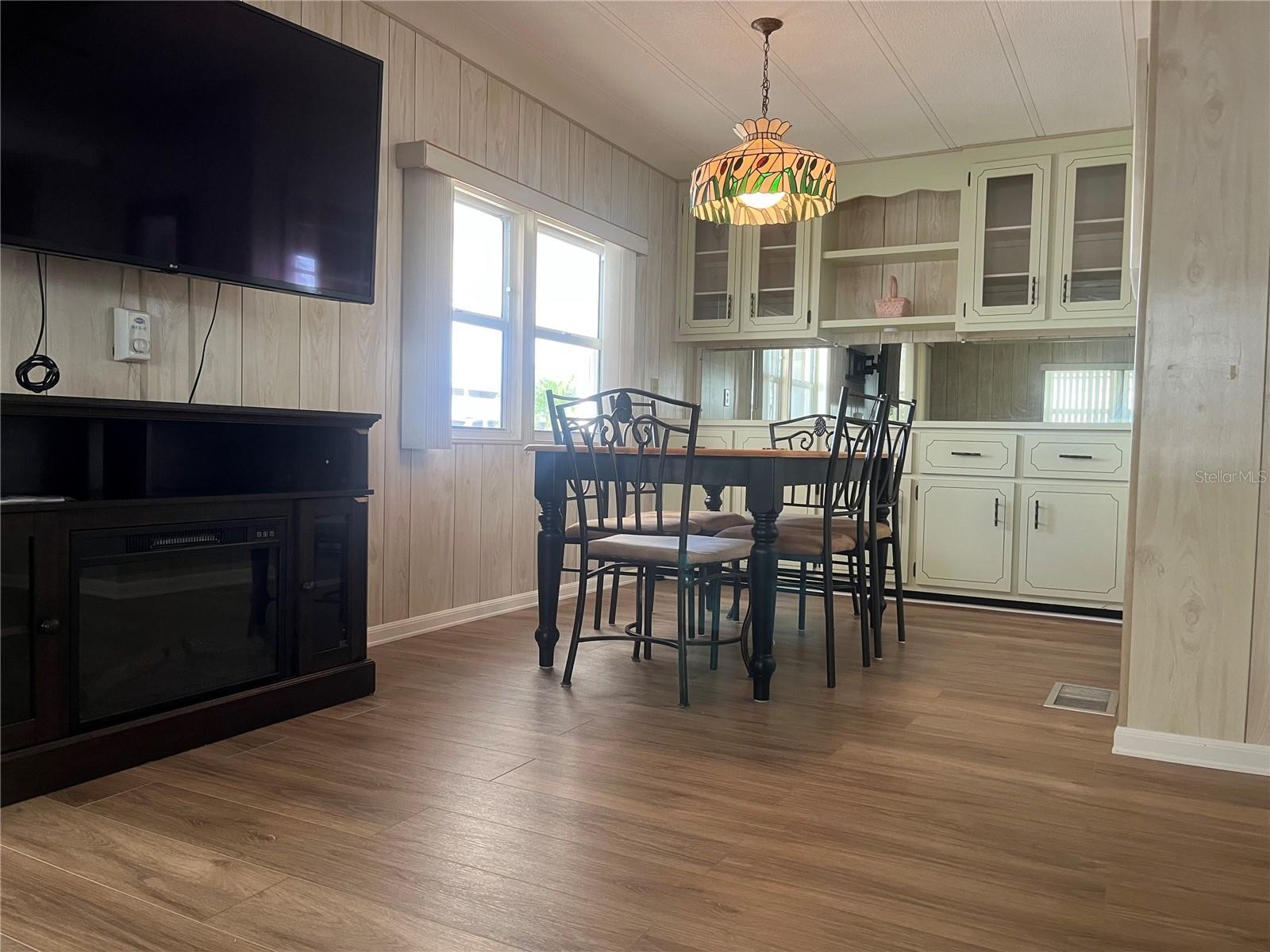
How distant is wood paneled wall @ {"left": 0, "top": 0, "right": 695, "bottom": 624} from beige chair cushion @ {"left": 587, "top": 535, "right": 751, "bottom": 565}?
1.08 m

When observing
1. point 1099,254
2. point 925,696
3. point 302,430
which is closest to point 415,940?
point 302,430

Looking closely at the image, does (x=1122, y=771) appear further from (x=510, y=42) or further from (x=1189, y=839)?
(x=510, y=42)

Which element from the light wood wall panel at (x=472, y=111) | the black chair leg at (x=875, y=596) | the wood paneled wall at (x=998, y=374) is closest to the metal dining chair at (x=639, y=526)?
the black chair leg at (x=875, y=596)

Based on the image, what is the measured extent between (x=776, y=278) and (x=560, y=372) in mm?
1505

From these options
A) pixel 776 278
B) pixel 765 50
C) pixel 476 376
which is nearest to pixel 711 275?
pixel 776 278

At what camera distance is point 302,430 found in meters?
2.68

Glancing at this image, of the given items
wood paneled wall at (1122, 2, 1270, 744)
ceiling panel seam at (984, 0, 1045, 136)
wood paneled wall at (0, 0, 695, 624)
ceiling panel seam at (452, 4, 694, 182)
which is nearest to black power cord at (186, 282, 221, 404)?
wood paneled wall at (0, 0, 695, 624)

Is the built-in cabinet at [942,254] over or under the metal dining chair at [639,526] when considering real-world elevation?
over

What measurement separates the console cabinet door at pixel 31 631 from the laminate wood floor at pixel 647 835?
17 cm

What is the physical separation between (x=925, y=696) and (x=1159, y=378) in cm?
115

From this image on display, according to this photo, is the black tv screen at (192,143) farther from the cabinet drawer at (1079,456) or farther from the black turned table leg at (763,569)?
the cabinet drawer at (1079,456)

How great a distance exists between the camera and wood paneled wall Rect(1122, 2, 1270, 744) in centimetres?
223

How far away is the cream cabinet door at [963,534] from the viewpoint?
461cm

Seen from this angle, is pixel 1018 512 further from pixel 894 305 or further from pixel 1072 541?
pixel 894 305
